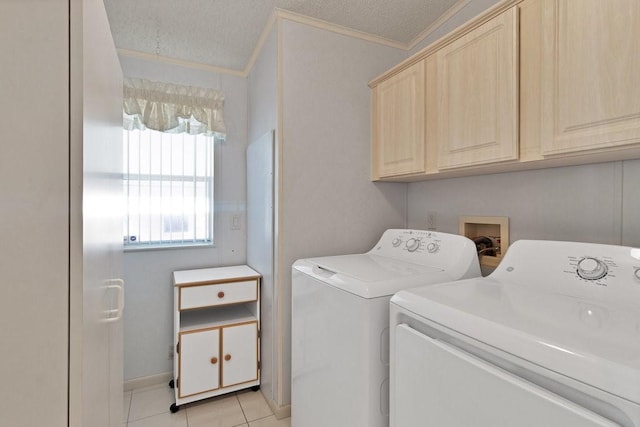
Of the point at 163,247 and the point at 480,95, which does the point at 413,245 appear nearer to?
the point at 480,95

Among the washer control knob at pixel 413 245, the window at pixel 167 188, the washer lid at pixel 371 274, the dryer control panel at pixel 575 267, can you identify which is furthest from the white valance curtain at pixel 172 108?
the dryer control panel at pixel 575 267

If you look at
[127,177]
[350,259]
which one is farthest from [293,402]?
[127,177]

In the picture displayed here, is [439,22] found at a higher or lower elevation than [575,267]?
higher

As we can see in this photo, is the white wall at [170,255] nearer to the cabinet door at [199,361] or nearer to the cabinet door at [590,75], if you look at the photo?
the cabinet door at [199,361]

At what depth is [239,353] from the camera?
212cm

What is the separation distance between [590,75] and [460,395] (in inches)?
43.2

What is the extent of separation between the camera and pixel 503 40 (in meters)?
1.24

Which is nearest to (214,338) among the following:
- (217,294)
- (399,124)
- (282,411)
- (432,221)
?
(217,294)

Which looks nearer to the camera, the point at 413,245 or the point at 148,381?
the point at 413,245

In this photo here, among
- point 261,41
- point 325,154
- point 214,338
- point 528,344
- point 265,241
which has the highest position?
point 261,41

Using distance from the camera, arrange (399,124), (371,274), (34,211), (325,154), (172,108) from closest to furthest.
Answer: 1. (34,211)
2. (371,274)
3. (399,124)
4. (325,154)
5. (172,108)

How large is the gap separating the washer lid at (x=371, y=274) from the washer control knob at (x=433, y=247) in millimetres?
91

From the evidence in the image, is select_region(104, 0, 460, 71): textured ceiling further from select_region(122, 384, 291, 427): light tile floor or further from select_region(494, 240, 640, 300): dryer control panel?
select_region(122, 384, 291, 427): light tile floor

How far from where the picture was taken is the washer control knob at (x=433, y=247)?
1497 millimetres
